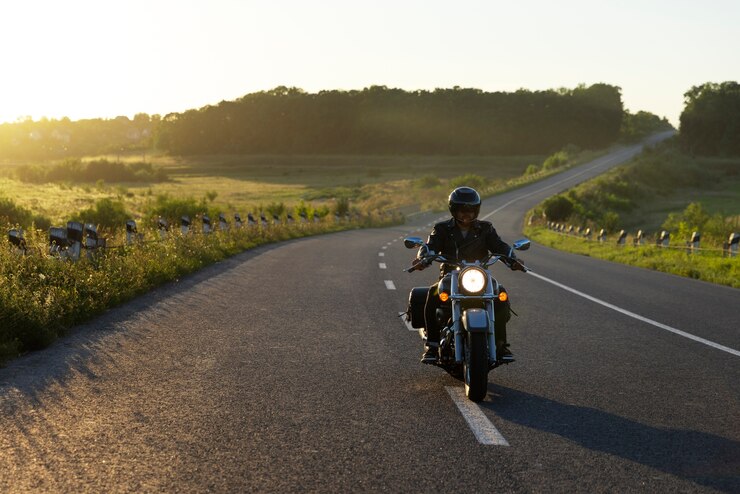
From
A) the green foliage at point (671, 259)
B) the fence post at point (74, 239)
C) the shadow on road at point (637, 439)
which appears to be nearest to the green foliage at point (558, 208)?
the green foliage at point (671, 259)

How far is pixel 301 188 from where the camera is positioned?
10975 cm

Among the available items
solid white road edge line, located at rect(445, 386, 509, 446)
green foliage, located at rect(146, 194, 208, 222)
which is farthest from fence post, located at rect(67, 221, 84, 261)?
green foliage, located at rect(146, 194, 208, 222)

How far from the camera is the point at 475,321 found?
639cm

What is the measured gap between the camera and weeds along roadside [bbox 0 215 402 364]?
873cm

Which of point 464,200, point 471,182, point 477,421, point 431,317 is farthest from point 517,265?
point 471,182

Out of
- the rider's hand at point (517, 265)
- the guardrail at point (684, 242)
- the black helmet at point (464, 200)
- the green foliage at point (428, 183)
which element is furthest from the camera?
the green foliage at point (428, 183)

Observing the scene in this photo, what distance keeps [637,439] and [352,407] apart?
198 centimetres

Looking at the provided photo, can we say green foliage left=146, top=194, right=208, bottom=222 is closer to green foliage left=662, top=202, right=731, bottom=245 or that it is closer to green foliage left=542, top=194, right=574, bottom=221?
green foliage left=662, top=202, right=731, bottom=245

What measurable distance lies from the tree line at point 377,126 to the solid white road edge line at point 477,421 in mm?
161208

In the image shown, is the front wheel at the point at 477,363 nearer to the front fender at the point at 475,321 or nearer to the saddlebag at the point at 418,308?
Result: the front fender at the point at 475,321

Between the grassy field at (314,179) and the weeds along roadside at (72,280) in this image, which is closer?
the weeds along roadside at (72,280)

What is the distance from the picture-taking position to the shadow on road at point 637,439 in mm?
4902

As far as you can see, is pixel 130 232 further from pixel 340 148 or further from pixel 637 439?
pixel 340 148

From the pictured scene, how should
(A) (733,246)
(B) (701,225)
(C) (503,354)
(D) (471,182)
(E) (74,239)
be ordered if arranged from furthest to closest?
(D) (471,182)
(B) (701,225)
(A) (733,246)
(E) (74,239)
(C) (503,354)
